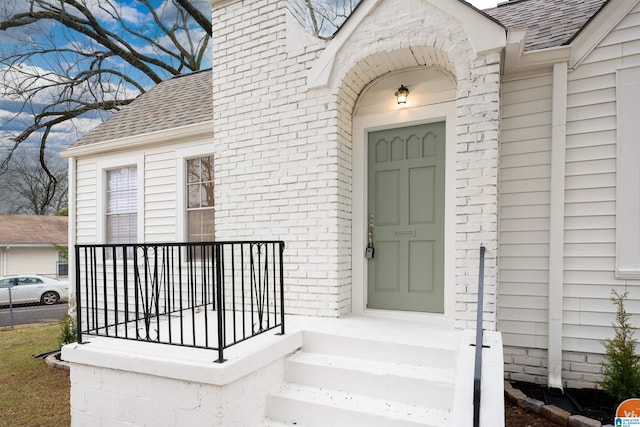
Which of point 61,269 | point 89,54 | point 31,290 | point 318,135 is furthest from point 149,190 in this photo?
point 61,269

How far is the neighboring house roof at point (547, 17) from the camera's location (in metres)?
3.43

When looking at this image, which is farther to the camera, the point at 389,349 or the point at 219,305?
the point at 389,349

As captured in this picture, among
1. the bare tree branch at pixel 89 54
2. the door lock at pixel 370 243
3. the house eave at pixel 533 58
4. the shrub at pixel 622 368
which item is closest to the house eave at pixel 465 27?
the house eave at pixel 533 58

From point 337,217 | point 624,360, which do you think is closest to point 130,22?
point 337,217

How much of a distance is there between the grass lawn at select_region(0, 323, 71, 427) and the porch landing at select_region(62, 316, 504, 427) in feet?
3.03

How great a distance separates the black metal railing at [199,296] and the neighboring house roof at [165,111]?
6.11 feet

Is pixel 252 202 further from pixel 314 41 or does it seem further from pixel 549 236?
pixel 549 236

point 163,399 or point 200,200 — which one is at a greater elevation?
point 200,200

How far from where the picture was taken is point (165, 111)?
5.95m

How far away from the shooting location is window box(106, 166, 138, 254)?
575cm

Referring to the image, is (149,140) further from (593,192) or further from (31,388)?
(593,192)

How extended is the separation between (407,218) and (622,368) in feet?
6.62

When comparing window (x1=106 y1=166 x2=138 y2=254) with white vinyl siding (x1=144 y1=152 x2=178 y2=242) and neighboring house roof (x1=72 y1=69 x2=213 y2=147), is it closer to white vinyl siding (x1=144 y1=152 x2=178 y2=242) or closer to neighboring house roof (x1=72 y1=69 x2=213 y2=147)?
white vinyl siding (x1=144 y1=152 x2=178 y2=242)

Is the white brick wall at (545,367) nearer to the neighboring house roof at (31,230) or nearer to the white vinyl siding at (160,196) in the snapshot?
the white vinyl siding at (160,196)
